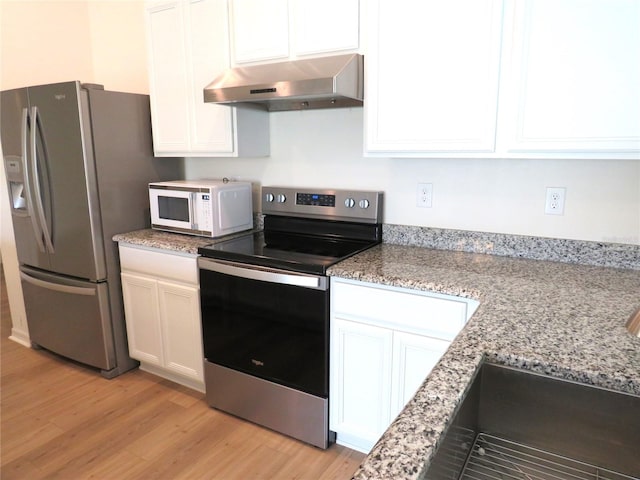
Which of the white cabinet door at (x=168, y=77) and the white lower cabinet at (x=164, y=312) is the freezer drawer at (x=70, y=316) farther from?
the white cabinet door at (x=168, y=77)

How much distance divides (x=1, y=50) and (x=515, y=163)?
3358mm

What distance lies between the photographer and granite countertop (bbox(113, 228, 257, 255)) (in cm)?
238

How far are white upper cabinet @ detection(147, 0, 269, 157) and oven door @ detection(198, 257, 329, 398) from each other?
2.43ft

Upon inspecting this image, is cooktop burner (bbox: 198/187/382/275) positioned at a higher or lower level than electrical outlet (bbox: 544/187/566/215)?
lower

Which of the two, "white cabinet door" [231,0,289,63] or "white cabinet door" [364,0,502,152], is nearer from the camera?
"white cabinet door" [364,0,502,152]

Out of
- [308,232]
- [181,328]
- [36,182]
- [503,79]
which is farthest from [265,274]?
[36,182]

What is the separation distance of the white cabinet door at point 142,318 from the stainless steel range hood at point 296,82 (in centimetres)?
117

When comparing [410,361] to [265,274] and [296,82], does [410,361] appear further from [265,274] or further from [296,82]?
[296,82]

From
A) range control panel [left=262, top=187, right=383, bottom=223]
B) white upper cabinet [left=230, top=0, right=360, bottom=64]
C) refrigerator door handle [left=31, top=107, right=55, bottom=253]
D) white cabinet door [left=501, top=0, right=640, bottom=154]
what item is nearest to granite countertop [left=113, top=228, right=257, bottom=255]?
range control panel [left=262, top=187, right=383, bottom=223]

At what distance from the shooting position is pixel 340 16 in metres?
1.99

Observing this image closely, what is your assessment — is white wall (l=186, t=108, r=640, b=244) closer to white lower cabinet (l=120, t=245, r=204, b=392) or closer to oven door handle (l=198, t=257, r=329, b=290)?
oven door handle (l=198, t=257, r=329, b=290)

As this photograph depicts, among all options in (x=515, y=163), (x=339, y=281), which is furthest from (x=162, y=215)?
(x=515, y=163)

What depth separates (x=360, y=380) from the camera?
77.5 inches

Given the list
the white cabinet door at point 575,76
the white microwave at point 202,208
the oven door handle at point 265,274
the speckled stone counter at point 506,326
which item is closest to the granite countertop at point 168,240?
the white microwave at point 202,208
